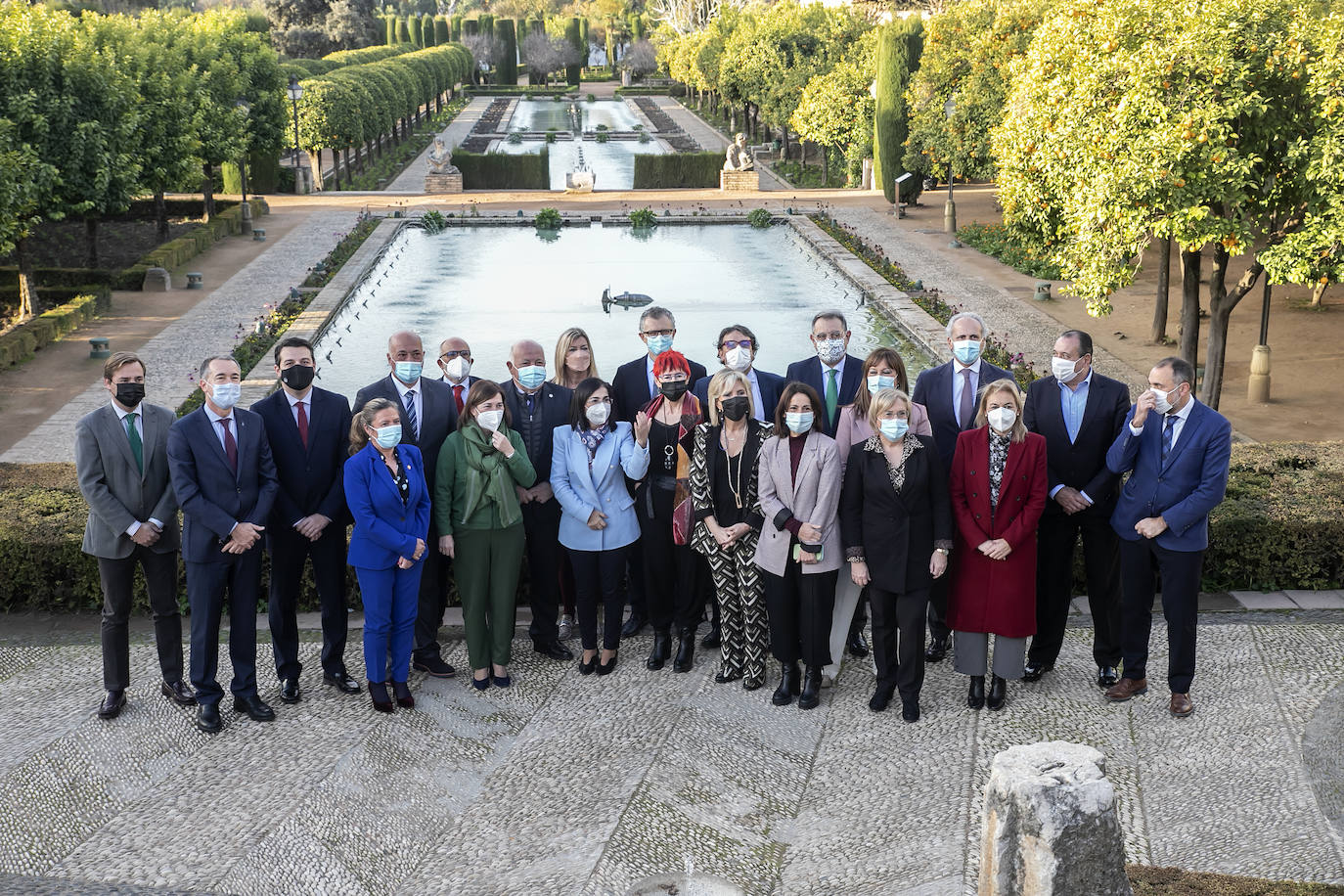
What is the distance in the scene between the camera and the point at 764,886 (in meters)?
5.00

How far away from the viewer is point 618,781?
18.9ft

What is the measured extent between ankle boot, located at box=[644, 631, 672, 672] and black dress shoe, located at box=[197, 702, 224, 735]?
7.41ft

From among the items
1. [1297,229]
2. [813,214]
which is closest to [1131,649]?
[1297,229]

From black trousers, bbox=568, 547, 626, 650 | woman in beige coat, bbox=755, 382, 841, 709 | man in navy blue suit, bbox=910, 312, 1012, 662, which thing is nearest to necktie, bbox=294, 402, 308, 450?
black trousers, bbox=568, 547, 626, 650

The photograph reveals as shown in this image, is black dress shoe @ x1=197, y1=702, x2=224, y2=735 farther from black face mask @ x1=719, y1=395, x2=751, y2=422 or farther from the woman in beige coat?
black face mask @ x1=719, y1=395, x2=751, y2=422

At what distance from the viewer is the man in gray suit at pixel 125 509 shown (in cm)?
633

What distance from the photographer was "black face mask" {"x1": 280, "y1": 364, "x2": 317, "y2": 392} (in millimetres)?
6605

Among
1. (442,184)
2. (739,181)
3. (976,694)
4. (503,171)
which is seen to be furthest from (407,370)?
(503,171)

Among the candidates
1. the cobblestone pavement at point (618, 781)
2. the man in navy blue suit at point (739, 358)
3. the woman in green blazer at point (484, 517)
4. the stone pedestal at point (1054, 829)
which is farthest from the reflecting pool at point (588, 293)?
the stone pedestal at point (1054, 829)

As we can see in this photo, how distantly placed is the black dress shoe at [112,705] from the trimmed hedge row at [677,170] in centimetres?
2944

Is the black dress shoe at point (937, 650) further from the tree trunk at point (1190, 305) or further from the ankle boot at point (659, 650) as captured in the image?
the tree trunk at point (1190, 305)

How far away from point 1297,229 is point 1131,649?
703cm

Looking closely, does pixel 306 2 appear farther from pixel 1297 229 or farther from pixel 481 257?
pixel 1297 229

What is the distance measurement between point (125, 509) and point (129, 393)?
578mm
